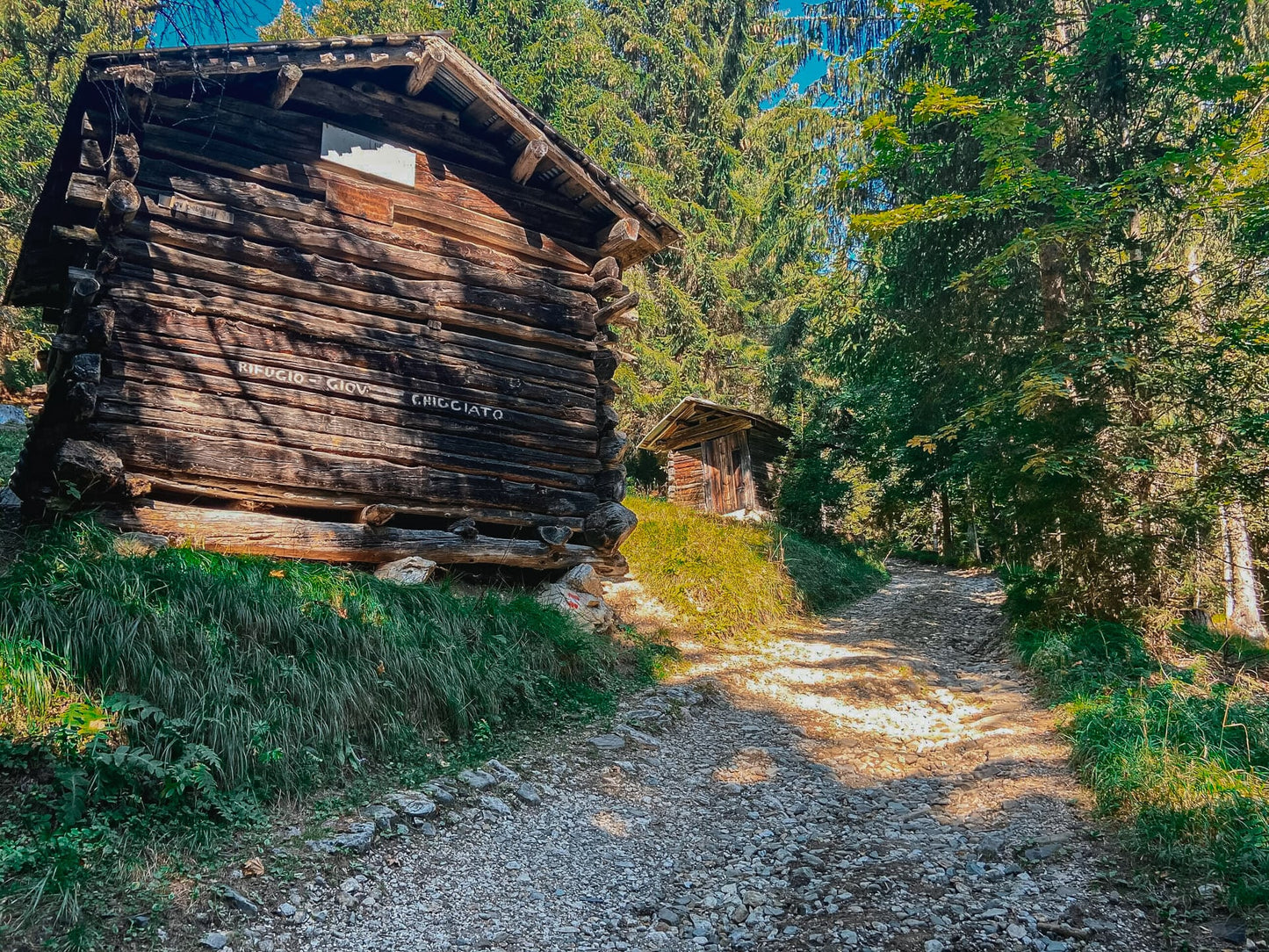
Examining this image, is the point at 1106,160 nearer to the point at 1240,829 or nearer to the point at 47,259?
the point at 1240,829

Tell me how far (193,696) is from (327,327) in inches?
184

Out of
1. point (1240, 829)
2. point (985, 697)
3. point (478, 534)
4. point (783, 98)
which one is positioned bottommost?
point (985, 697)

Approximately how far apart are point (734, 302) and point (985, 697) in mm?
16192

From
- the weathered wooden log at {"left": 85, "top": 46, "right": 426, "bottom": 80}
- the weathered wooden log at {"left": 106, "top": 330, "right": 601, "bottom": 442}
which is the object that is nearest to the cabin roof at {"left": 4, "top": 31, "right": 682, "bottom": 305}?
the weathered wooden log at {"left": 85, "top": 46, "right": 426, "bottom": 80}

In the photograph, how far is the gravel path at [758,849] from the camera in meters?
3.71

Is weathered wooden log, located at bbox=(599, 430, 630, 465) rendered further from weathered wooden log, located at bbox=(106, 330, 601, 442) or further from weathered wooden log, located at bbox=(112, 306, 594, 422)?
weathered wooden log, located at bbox=(112, 306, 594, 422)

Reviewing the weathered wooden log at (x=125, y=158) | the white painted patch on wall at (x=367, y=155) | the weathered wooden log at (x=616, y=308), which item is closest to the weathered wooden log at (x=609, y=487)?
the weathered wooden log at (x=616, y=308)

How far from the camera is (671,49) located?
22.6 meters

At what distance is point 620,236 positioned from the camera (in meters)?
9.59

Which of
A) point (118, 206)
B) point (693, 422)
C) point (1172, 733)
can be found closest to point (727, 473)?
point (693, 422)

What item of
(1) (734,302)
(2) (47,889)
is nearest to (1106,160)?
(1) (734,302)

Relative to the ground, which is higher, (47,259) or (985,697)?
(47,259)

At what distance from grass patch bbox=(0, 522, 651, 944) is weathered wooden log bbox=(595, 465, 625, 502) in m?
3.13

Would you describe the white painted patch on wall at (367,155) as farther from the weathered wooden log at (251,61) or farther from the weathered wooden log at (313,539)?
the weathered wooden log at (313,539)
